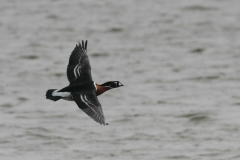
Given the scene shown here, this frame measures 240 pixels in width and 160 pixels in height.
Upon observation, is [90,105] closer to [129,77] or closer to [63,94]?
[63,94]

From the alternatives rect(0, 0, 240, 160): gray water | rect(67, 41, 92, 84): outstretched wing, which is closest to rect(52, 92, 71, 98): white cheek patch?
rect(67, 41, 92, 84): outstretched wing

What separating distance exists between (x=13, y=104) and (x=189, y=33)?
238 inches

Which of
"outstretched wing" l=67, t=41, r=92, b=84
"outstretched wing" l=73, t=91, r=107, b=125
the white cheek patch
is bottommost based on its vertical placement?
"outstretched wing" l=73, t=91, r=107, b=125

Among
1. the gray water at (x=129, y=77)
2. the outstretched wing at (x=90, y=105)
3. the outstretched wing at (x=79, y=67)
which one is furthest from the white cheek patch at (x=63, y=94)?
the gray water at (x=129, y=77)

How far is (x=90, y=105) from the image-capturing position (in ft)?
28.5

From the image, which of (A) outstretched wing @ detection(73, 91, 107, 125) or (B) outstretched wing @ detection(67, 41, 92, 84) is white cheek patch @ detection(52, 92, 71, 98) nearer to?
(A) outstretched wing @ detection(73, 91, 107, 125)

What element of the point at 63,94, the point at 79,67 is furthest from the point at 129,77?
the point at 63,94

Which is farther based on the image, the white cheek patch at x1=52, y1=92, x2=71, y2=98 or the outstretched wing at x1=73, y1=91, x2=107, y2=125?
the white cheek patch at x1=52, y1=92, x2=71, y2=98

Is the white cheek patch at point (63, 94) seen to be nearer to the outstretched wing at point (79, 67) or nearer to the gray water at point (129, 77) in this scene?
the outstretched wing at point (79, 67)

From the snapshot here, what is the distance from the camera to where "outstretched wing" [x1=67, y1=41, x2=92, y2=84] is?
31.0 ft

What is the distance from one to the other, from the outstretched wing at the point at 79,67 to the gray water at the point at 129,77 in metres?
2.27

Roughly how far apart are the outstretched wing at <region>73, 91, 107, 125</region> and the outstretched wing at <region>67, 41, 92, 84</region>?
531mm

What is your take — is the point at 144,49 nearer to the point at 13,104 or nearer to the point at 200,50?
the point at 200,50

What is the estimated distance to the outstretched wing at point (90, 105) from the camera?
8.47 m
